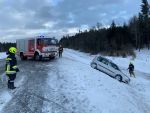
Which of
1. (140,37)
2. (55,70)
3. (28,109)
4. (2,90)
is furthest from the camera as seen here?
(140,37)

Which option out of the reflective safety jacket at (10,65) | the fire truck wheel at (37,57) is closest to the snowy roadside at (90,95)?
the reflective safety jacket at (10,65)

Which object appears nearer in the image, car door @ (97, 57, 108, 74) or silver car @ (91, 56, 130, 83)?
silver car @ (91, 56, 130, 83)

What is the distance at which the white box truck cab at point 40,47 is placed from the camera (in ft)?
125

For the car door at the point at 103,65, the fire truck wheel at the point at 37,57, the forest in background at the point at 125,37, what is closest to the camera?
the car door at the point at 103,65

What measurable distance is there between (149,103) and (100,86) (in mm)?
3342

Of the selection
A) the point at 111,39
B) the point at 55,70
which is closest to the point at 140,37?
the point at 111,39

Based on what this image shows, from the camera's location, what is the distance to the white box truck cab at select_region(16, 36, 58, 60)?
38.2 metres

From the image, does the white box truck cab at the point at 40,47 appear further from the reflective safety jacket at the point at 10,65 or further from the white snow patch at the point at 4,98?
the white snow patch at the point at 4,98

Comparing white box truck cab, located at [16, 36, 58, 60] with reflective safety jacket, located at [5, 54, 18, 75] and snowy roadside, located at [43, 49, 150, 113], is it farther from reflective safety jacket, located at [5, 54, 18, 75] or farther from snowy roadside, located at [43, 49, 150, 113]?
reflective safety jacket, located at [5, 54, 18, 75]

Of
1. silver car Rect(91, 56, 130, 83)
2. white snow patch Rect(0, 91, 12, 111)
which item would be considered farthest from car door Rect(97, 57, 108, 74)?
white snow patch Rect(0, 91, 12, 111)

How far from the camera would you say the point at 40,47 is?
126 feet

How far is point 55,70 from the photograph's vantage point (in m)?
28.3

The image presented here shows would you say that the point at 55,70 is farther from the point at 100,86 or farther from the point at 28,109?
the point at 28,109

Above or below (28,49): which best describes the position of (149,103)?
below
